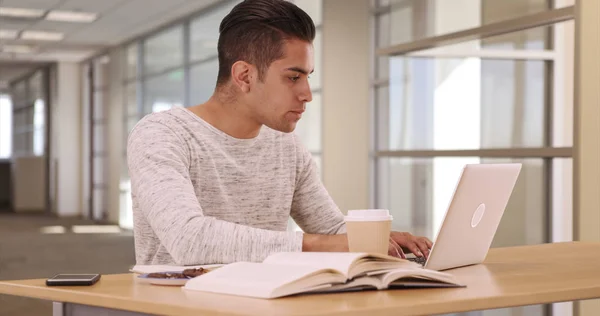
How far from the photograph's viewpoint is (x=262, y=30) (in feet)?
7.04

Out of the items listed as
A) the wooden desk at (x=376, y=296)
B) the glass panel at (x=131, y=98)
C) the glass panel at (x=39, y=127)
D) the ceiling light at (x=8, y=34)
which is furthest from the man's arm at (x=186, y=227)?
the glass panel at (x=39, y=127)

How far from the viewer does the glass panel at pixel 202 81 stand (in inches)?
406

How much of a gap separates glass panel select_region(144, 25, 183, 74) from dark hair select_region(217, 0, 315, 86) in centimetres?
930

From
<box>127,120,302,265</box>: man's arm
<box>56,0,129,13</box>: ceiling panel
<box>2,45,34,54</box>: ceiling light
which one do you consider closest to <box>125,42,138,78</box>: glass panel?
<box>2,45,34,54</box>: ceiling light

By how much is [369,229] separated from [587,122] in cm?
136

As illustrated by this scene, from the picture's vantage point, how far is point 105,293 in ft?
4.81

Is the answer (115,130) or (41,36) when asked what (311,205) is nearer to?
(41,36)

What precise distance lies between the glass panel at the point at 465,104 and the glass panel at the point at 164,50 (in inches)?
307

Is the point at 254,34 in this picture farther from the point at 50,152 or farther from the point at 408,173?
the point at 50,152

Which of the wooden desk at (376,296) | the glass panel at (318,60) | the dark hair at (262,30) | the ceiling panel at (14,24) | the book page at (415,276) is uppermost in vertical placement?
the ceiling panel at (14,24)

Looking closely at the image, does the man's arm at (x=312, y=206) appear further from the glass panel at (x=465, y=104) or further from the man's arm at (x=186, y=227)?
the glass panel at (x=465, y=104)

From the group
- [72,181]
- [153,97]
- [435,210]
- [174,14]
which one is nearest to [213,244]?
[435,210]

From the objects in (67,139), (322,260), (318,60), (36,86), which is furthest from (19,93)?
(322,260)

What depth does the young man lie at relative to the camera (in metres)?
1.98
